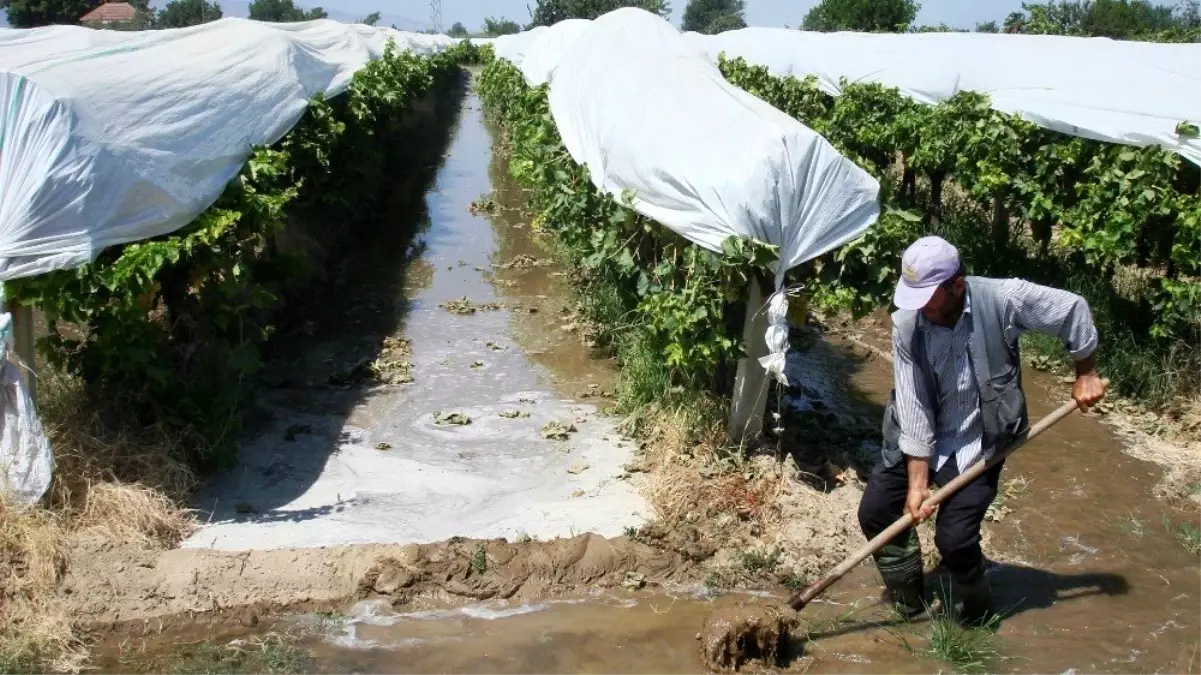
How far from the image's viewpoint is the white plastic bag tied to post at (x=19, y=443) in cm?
496

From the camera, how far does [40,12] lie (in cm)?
4916

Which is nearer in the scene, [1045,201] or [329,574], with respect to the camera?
[329,574]

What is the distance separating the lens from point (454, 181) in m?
18.1

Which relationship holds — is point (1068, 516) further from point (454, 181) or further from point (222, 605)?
point (454, 181)

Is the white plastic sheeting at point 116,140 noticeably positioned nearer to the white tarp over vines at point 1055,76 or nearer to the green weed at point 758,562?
the green weed at point 758,562

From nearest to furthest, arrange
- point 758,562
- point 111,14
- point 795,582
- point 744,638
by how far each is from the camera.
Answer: point 744,638, point 795,582, point 758,562, point 111,14

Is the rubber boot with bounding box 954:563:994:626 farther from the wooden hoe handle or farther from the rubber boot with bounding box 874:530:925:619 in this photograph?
the wooden hoe handle

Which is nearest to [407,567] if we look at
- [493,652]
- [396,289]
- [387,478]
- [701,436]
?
[493,652]

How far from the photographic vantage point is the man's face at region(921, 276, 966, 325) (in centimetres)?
404

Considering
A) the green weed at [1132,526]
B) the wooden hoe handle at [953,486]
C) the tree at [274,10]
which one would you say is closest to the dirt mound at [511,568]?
the wooden hoe handle at [953,486]

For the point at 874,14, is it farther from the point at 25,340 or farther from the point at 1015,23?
the point at 25,340

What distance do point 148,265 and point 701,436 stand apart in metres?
3.13

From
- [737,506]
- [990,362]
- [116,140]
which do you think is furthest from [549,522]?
[116,140]

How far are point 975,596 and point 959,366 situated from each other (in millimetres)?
1117
